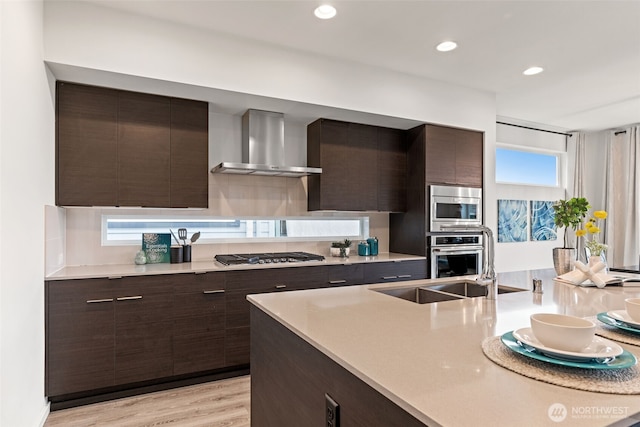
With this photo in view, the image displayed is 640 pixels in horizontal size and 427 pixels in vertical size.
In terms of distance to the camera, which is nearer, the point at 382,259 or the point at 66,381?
the point at 66,381

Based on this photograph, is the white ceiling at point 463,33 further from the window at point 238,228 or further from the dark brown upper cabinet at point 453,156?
the window at point 238,228

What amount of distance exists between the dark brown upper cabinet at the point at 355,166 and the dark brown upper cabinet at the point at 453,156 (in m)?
0.32

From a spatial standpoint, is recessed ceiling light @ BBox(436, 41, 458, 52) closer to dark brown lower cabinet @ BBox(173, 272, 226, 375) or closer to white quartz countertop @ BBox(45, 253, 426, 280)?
white quartz countertop @ BBox(45, 253, 426, 280)

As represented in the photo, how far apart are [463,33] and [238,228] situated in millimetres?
2512

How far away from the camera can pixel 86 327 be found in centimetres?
264

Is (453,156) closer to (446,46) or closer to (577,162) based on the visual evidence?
(446,46)

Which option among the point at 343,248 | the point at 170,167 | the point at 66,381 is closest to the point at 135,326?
the point at 66,381

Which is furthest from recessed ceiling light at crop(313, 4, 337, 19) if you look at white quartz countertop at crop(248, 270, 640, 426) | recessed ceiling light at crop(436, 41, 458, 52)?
white quartz countertop at crop(248, 270, 640, 426)

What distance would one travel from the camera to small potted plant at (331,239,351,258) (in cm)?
389

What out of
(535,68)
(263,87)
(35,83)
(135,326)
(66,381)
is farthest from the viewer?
(535,68)

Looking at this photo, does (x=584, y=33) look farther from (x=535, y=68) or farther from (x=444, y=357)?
(x=444, y=357)

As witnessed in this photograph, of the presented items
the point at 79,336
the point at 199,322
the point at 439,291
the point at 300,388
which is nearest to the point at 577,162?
the point at 439,291

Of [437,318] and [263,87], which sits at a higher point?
[263,87]

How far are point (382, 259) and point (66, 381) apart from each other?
8.67 feet
